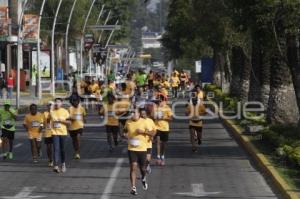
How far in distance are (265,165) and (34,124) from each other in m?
5.97

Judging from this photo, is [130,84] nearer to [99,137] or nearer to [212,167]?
[99,137]

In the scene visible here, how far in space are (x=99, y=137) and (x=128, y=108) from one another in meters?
3.53

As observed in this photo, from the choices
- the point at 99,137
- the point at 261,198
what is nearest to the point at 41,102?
the point at 99,137

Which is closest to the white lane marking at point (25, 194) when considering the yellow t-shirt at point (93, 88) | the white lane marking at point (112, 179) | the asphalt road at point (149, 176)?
the asphalt road at point (149, 176)

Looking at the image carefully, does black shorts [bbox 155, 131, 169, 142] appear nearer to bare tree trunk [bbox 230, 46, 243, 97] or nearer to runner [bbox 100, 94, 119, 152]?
runner [bbox 100, 94, 119, 152]

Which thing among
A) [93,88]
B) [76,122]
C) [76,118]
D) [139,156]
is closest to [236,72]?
[93,88]

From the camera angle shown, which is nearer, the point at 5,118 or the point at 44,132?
the point at 44,132

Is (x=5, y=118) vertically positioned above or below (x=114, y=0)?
below

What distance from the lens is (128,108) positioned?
25.7 m

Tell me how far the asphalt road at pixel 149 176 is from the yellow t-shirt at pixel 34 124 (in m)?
0.73

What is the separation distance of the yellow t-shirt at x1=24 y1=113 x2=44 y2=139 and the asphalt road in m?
0.73

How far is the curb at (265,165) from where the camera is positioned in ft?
49.8

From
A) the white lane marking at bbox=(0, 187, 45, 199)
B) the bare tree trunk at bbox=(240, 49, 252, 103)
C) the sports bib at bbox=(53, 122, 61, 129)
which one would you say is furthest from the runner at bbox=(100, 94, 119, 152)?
the bare tree trunk at bbox=(240, 49, 252, 103)

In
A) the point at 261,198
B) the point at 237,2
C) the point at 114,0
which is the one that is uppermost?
the point at 114,0
